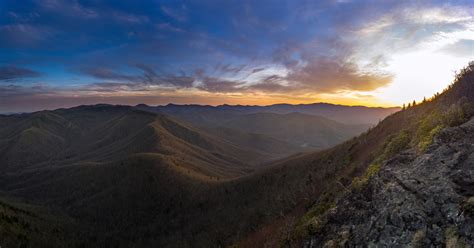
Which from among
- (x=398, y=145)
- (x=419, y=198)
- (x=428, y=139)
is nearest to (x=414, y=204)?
(x=419, y=198)

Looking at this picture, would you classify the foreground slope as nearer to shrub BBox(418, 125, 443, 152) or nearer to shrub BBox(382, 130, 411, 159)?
shrub BBox(418, 125, 443, 152)

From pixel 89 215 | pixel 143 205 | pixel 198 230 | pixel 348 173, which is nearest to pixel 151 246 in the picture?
pixel 198 230

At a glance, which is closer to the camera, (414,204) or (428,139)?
(414,204)

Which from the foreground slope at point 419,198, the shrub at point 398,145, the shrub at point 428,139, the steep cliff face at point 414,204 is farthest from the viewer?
the shrub at point 398,145

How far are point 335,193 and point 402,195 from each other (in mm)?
6256

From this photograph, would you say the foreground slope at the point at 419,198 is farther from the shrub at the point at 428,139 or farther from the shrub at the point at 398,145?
the shrub at the point at 398,145

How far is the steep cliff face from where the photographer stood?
28.2ft

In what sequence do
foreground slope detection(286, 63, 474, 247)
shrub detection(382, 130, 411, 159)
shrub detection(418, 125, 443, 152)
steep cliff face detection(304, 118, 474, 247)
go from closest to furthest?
steep cliff face detection(304, 118, 474, 247), foreground slope detection(286, 63, 474, 247), shrub detection(418, 125, 443, 152), shrub detection(382, 130, 411, 159)

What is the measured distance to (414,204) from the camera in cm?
991

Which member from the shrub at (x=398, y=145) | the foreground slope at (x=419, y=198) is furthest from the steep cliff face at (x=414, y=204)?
the shrub at (x=398, y=145)

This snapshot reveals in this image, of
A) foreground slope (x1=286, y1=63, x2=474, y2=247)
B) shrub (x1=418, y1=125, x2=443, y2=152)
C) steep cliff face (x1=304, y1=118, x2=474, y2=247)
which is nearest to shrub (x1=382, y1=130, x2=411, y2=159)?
foreground slope (x1=286, y1=63, x2=474, y2=247)

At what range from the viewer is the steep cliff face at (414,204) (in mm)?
8586

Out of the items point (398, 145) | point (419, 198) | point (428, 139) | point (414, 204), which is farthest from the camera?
point (398, 145)

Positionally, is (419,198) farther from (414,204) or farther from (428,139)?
(428,139)
